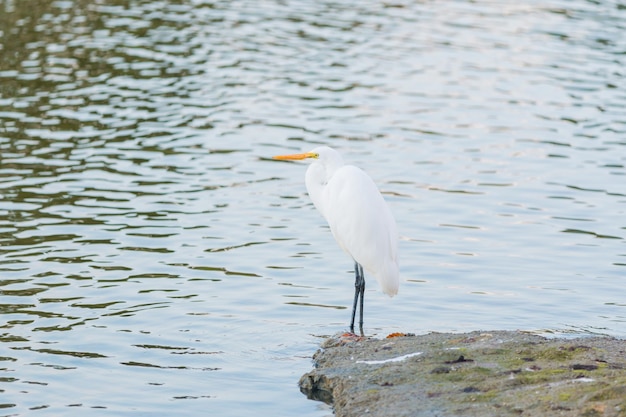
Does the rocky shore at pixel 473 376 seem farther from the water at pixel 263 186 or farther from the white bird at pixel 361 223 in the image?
the white bird at pixel 361 223

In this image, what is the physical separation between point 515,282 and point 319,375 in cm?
347

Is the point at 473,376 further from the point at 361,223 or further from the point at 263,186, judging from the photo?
the point at 263,186

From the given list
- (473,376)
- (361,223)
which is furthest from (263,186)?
(473,376)

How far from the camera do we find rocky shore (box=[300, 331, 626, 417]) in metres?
6.68

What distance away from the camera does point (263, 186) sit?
45.3 ft

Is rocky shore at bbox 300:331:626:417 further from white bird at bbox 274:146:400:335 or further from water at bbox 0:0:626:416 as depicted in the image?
white bird at bbox 274:146:400:335

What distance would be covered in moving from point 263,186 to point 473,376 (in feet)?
22.5

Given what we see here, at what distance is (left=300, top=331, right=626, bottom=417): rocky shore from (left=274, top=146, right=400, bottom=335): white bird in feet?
2.83

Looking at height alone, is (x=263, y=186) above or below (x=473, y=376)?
below

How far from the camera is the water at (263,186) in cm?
918

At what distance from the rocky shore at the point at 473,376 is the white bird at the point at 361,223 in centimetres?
86

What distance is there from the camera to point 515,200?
43.6 ft

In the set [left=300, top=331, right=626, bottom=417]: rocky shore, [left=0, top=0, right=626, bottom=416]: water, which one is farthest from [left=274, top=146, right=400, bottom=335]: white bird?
[left=300, top=331, right=626, bottom=417]: rocky shore

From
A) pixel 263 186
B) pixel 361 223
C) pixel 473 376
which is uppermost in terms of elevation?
pixel 361 223
